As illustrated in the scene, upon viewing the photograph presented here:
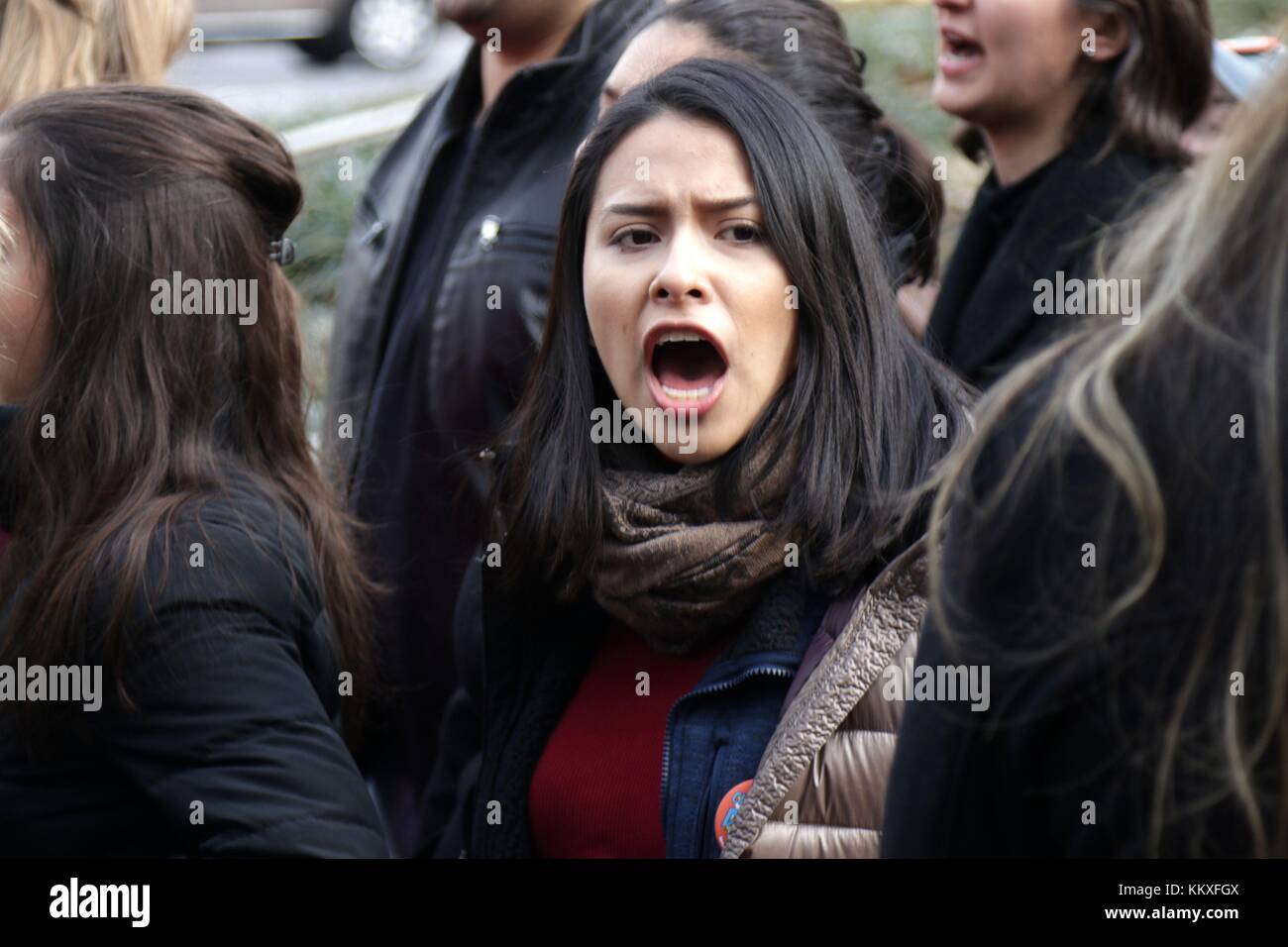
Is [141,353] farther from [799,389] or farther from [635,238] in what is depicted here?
[799,389]

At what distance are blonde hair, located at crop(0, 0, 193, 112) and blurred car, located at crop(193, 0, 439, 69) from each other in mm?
8783

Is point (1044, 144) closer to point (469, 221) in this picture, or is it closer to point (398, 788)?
point (469, 221)

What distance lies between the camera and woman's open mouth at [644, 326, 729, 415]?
94.9 inches

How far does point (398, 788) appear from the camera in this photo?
11.5 feet

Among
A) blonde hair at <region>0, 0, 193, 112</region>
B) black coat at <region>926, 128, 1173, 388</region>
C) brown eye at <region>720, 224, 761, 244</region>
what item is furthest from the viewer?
blonde hair at <region>0, 0, 193, 112</region>

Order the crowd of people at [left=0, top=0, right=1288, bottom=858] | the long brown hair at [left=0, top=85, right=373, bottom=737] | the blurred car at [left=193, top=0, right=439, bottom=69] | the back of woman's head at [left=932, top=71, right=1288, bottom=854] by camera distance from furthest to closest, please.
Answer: the blurred car at [left=193, top=0, right=439, bottom=69]
the long brown hair at [left=0, top=85, right=373, bottom=737]
the crowd of people at [left=0, top=0, right=1288, bottom=858]
the back of woman's head at [left=932, top=71, right=1288, bottom=854]

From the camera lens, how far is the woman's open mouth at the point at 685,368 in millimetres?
2410

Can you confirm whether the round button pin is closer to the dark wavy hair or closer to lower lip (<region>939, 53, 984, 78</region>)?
the dark wavy hair

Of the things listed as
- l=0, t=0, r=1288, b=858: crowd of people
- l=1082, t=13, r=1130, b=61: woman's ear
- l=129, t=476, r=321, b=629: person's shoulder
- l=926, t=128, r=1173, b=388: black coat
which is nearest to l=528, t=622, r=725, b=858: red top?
l=0, t=0, r=1288, b=858: crowd of people

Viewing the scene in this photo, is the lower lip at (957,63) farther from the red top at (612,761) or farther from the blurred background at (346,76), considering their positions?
the red top at (612,761)

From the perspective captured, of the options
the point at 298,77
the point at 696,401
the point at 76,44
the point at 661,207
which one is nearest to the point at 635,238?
the point at 661,207

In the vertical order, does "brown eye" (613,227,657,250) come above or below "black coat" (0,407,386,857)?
above
